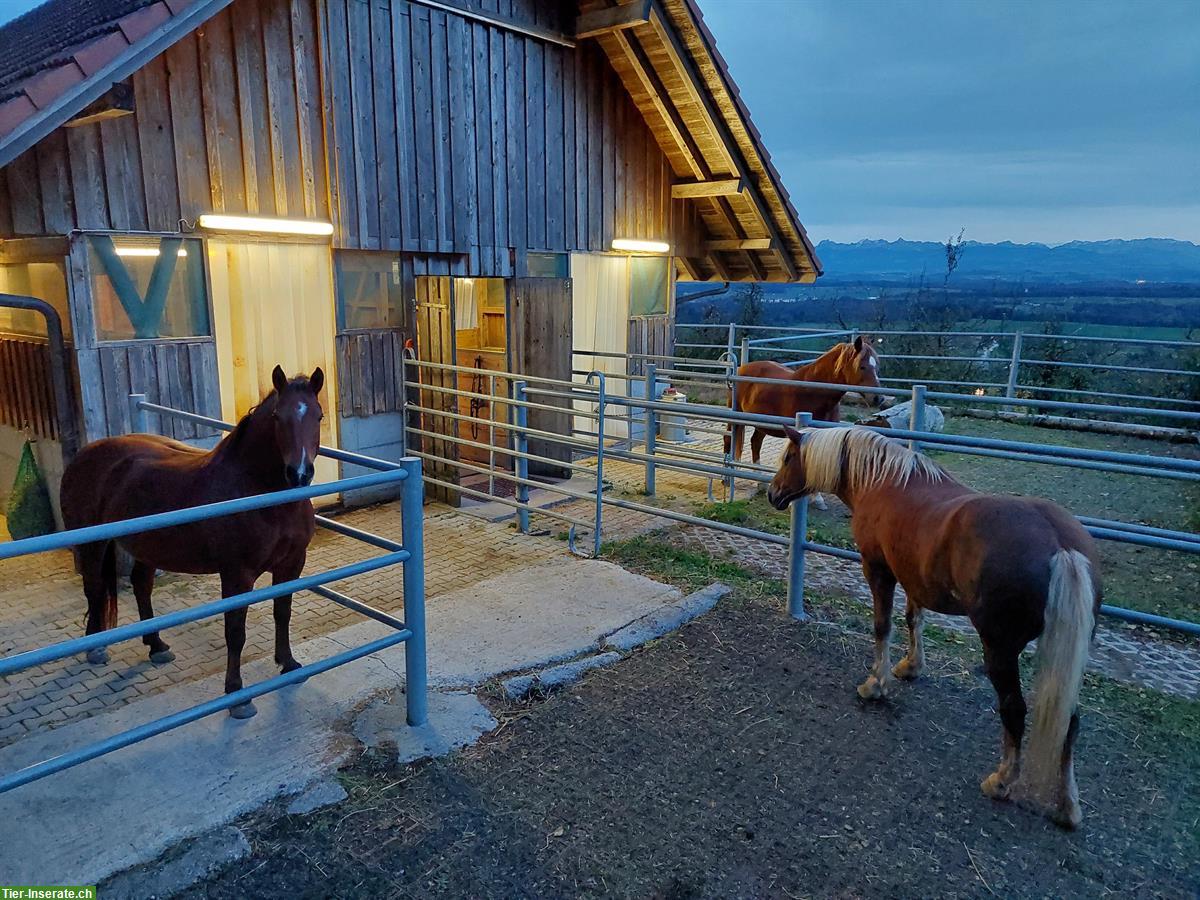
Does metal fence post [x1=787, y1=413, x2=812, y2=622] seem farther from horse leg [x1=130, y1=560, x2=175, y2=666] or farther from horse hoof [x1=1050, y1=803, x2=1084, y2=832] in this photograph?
horse leg [x1=130, y1=560, x2=175, y2=666]

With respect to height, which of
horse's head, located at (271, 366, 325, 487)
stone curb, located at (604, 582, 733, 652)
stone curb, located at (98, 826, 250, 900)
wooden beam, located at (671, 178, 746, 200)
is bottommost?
stone curb, located at (604, 582, 733, 652)

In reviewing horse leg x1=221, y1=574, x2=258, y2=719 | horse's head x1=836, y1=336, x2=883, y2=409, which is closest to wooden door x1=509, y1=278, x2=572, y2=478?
horse's head x1=836, y1=336, x2=883, y2=409

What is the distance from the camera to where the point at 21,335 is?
5.63 m

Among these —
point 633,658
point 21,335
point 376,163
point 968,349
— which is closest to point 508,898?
point 633,658

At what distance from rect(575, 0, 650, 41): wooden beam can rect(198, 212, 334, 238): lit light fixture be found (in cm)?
352

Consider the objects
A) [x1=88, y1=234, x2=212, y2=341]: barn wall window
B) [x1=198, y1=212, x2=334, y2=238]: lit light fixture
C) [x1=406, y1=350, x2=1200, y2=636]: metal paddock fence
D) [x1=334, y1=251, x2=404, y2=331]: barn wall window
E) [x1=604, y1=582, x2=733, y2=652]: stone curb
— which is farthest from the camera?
[x1=334, y1=251, x2=404, y2=331]: barn wall window

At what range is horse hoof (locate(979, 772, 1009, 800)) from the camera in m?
2.82

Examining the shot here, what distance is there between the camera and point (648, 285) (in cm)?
1034

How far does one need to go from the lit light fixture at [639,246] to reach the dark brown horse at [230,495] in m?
6.27

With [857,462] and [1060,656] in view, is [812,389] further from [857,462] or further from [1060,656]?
[1060,656]

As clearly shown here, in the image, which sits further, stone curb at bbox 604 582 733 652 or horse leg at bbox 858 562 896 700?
stone curb at bbox 604 582 733 652

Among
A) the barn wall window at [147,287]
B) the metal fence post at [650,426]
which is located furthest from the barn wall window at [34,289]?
the metal fence post at [650,426]

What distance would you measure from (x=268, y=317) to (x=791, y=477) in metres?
4.70

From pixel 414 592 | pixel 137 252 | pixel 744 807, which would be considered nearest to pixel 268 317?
pixel 137 252
